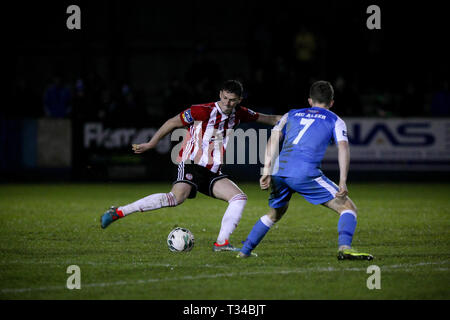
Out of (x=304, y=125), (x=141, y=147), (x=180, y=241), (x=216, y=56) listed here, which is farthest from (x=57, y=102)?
(x=304, y=125)

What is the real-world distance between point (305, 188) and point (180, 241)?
58.4 inches

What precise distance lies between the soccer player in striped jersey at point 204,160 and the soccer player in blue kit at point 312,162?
0.81 m

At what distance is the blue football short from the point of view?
718cm

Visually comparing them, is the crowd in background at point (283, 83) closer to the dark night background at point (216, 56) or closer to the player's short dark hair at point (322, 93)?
the dark night background at point (216, 56)

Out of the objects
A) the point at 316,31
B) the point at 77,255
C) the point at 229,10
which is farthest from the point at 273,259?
the point at 229,10

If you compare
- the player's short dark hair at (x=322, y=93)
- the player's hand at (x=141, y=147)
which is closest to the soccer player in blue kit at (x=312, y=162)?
the player's short dark hair at (x=322, y=93)

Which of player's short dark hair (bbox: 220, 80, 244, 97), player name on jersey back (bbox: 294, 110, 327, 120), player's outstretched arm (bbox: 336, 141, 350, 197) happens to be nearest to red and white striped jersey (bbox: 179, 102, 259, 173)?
player's short dark hair (bbox: 220, 80, 244, 97)

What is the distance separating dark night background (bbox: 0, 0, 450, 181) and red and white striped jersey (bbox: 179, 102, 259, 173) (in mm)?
8730

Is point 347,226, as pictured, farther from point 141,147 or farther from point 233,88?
point 141,147

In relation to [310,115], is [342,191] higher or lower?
lower

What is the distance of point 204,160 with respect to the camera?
8180 mm

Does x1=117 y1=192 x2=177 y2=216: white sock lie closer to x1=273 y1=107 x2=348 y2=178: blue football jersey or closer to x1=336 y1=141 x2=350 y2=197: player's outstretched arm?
x1=273 y1=107 x2=348 y2=178: blue football jersey

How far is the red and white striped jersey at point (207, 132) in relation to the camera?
8.19 m

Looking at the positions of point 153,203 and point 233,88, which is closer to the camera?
point 233,88
